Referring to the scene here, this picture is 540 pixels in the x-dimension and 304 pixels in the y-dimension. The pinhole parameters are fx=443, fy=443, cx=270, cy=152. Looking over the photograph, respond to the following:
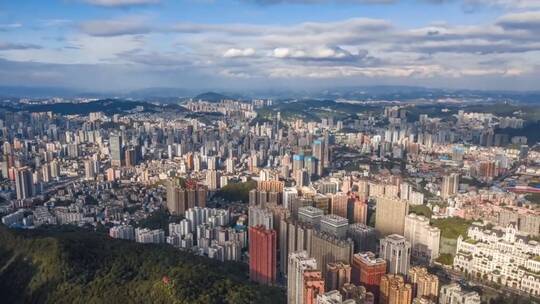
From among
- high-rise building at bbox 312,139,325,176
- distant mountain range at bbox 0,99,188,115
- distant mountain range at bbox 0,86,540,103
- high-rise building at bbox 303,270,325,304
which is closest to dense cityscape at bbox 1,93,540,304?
high-rise building at bbox 303,270,325,304

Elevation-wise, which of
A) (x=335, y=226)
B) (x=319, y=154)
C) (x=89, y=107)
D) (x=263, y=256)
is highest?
(x=89, y=107)

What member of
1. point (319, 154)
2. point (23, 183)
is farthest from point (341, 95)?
point (23, 183)

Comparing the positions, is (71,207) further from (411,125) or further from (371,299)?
(411,125)

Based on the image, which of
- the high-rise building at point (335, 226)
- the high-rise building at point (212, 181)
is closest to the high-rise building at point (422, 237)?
the high-rise building at point (335, 226)

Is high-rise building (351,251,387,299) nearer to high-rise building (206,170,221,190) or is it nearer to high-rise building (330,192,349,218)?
high-rise building (330,192,349,218)

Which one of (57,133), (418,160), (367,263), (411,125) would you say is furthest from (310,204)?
(57,133)

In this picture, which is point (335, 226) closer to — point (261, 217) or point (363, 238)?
point (363, 238)
